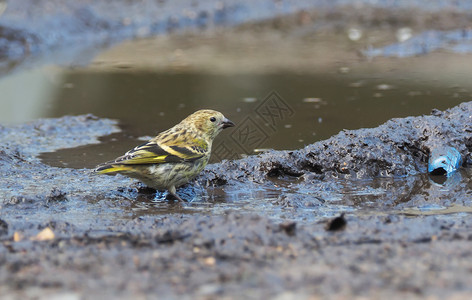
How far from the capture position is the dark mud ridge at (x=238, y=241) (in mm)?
3895

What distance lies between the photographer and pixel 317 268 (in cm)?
415

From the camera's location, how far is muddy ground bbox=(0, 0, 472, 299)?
12.8ft

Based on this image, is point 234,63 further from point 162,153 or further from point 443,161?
point 162,153

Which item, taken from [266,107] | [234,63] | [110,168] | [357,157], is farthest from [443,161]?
[234,63]

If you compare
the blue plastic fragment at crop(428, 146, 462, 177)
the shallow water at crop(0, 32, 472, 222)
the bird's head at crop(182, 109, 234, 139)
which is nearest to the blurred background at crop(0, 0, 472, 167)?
the shallow water at crop(0, 32, 472, 222)

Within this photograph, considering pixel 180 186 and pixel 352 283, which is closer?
pixel 352 283

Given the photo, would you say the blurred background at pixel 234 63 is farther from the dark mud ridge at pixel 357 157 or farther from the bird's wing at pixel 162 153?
the bird's wing at pixel 162 153

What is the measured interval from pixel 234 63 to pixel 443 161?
21.8 ft

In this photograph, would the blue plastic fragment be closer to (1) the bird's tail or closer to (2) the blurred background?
(2) the blurred background

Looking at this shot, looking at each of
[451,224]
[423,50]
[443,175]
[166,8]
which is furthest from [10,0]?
[451,224]

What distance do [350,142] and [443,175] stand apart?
0.98 m

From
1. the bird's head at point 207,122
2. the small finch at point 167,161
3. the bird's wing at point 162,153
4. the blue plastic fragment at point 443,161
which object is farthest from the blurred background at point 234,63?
the blue plastic fragment at point 443,161

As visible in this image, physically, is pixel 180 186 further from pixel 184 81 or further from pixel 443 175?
pixel 184 81

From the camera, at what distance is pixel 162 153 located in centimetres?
627
